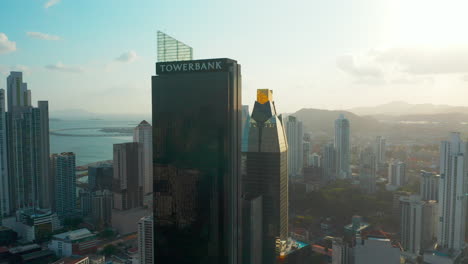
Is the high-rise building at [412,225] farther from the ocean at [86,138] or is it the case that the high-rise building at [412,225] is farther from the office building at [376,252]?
the ocean at [86,138]

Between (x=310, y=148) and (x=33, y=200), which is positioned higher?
(x=310, y=148)

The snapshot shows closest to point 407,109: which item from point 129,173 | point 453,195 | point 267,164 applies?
point 453,195

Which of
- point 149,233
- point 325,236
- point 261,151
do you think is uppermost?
point 261,151

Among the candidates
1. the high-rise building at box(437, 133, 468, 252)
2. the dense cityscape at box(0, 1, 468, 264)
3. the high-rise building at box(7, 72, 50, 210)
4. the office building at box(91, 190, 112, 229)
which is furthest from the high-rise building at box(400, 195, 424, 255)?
the high-rise building at box(7, 72, 50, 210)

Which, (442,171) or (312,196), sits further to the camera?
(312,196)

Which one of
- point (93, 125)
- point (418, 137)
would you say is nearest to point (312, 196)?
point (418, 137)

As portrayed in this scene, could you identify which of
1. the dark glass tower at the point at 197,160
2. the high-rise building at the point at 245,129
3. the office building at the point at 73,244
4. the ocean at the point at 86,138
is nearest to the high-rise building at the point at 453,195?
the high-rise building at the point at 245,129

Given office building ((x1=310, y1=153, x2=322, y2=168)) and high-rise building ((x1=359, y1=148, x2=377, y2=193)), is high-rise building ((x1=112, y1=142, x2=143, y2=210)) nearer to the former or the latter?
office building ((x1=310, y1=153, x2=322, y2=168))

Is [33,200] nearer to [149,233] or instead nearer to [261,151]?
[149,233]
